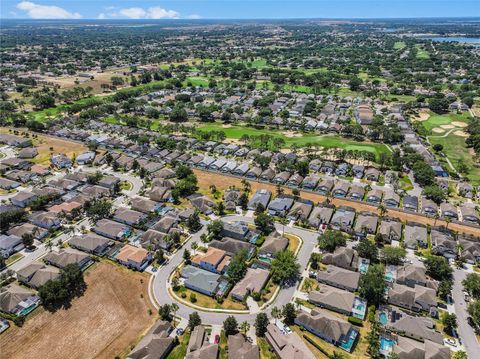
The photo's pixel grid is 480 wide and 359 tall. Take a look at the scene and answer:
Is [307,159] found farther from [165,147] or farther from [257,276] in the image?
[257,276]

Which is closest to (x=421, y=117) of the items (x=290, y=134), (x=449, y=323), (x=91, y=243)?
(x=290, y=134)

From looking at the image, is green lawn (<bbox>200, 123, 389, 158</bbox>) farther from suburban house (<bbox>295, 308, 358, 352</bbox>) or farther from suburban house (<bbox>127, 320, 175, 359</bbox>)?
suburban house (<bbox>127, 320, 175, 359</bbox>)

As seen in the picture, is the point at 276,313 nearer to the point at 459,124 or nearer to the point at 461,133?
the point at 461,133

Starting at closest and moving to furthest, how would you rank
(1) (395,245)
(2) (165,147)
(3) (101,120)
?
(1) (395,245)
(2) (165,147)
(3) (101,120)

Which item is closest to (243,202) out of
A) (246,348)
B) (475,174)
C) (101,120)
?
(246,348)

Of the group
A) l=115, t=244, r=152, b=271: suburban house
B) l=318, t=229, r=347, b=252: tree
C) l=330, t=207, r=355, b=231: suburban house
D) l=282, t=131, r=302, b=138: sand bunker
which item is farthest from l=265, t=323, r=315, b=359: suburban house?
l=282, t=131, r=302, b=138: sand bunker

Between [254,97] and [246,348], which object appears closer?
[246,348]

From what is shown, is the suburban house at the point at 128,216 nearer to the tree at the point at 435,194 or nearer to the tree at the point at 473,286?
the tree at the point at 473,286
